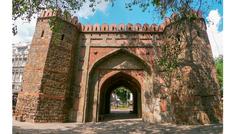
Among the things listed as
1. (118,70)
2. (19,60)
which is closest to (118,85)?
(118,70)

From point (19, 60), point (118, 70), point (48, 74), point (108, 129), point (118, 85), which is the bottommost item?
point (108, 129)

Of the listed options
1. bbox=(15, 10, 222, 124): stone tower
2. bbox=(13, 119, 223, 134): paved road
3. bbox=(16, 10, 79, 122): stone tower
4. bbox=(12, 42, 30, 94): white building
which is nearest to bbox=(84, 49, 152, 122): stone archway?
bbox=(15, 10, 222, 124): stone tower

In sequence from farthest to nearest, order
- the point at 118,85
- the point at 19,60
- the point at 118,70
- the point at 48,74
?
the point at 19,60, the point at 118,85, the point at 118,70, the point at 48,74

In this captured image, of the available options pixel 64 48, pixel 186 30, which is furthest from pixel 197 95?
→ pixel 64 48

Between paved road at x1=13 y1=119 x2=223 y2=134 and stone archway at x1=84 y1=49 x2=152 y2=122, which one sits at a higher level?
stone archway at x1=84 y1=49 x2=152 y2=122

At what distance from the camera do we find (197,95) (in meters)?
9.05

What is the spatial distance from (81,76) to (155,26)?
16.0 ft

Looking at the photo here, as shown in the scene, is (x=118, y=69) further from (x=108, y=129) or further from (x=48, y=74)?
(x=108, y=129)

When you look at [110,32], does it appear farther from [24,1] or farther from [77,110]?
[24,1]

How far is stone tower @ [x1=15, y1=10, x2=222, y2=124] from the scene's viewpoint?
9.11 metres

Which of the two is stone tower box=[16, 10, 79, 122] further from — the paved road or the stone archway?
the stone archway

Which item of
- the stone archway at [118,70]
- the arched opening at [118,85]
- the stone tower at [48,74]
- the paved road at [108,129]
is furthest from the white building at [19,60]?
the paved road at [108,129]

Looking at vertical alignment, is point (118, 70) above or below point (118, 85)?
above

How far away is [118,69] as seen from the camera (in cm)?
1165
